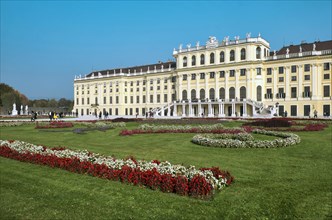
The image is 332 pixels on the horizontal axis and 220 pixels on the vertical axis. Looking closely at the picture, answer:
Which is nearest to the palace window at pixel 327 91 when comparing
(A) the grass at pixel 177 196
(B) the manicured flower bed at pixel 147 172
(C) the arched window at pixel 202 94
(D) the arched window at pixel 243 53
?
(D) the arched window at pixel 243 53

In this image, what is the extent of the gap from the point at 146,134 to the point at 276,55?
5070cm

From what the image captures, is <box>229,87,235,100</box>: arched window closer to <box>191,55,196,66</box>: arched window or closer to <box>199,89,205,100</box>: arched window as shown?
<box>199,89,205,100</box>: arched window

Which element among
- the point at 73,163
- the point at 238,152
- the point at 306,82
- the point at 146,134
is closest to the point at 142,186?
the point at 73,163

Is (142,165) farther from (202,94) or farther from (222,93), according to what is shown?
(202,94)

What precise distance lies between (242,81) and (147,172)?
200 ft

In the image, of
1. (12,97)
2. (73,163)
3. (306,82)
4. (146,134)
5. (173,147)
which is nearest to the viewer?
(73,163)

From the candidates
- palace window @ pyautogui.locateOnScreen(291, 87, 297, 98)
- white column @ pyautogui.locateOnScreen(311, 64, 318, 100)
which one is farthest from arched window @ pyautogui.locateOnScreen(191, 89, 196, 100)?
white column @ pyautogui.locateOnScreen(311, 64, 318, 100)

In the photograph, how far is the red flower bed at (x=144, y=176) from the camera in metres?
8.16

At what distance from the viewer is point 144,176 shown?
9.03 m

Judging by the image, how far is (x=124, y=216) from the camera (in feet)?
22.7

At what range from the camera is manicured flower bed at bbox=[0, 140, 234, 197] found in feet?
27.1

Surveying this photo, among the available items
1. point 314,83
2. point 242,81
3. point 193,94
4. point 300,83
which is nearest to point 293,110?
point 300,83

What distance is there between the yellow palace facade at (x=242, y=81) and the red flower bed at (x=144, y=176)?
4926 cm

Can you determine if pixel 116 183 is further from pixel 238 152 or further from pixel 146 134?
pixel 146 134
